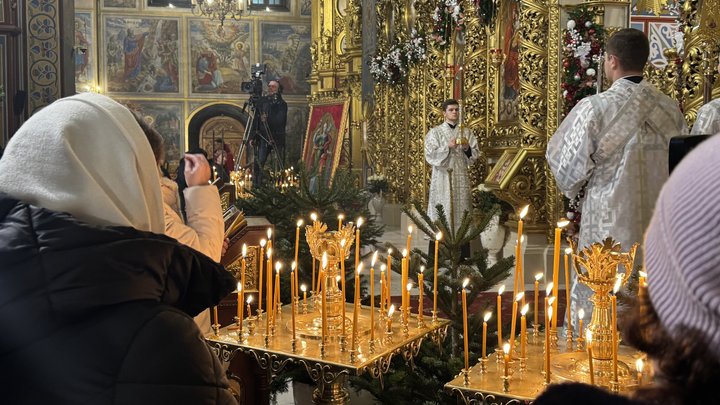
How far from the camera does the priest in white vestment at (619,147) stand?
481 centimetres

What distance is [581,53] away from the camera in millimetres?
7535

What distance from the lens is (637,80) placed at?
15.8 feet

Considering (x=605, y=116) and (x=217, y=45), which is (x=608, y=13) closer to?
(x=605, y=116)

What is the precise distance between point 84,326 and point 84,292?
7 cm

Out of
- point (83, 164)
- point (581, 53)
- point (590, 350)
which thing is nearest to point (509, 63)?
point (581, 53)

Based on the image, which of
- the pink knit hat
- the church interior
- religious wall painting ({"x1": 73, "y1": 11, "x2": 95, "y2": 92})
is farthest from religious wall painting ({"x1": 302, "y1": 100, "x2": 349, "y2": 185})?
the pink knit hat

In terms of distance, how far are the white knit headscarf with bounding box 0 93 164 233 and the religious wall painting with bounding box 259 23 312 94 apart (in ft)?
79.7

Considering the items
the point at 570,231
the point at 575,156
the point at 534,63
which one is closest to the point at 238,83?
the point at 534,63

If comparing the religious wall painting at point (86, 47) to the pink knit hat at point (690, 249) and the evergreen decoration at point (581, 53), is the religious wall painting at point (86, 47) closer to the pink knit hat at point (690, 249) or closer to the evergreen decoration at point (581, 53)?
the evergreen decoration at point (581, 53)

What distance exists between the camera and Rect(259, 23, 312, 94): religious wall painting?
25.7 metres

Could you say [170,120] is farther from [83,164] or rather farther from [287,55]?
[83,164]

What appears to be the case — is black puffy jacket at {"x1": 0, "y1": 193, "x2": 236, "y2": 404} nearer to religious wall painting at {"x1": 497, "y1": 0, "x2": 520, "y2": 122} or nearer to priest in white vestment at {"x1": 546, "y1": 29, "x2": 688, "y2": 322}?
priest in white vestment at {"x1": 546, "y1": 29, "x2": 688, "y2": 322}

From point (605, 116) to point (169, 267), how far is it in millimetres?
3825

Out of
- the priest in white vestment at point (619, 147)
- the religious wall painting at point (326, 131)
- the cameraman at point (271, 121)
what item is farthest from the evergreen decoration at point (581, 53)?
the cameraman at point (271, 121)
